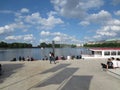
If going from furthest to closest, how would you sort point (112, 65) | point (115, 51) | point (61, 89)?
point (115, 51) < point (112, 65) < point (61, 89)

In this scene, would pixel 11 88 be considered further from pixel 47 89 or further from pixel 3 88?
pixel 47 89

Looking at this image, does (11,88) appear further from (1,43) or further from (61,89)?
(1,43)

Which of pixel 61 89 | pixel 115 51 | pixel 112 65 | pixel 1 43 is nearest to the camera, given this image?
pixel 61 89

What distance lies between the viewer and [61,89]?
13844 millimetres

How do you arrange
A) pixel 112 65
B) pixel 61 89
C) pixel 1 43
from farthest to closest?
pixel 1 43 < pixel 112 65 < pixel 61 89

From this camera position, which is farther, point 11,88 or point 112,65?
point 112,65

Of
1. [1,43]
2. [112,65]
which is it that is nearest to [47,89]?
[112,65]

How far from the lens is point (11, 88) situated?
1428cm

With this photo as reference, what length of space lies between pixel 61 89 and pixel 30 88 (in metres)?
1.90

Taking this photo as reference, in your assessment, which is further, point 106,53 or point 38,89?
point 106,53

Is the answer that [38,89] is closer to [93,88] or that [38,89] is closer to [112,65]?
[93,88]

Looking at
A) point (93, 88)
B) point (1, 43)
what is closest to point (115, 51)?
point (93, 88)

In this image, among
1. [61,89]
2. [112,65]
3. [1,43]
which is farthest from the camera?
[1,43]

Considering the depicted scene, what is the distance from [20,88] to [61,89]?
2.55 m
